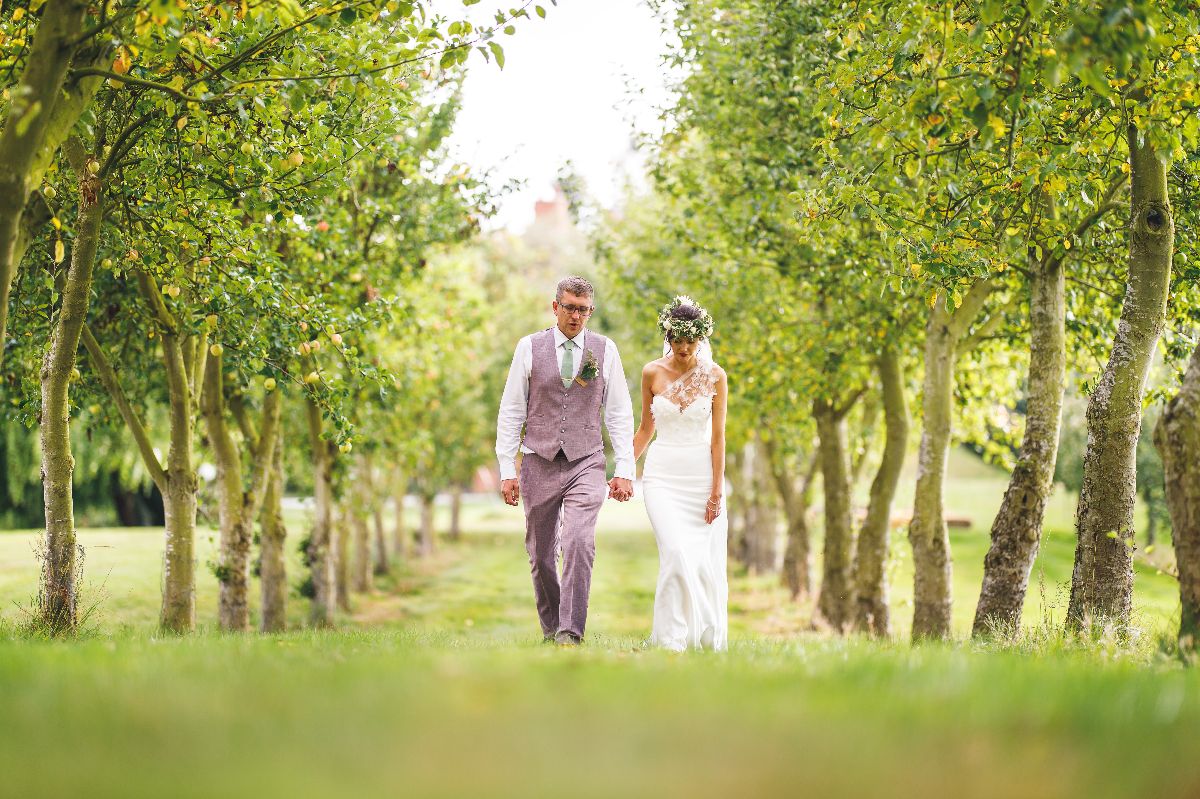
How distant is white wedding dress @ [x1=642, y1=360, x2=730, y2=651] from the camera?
7.95 meters

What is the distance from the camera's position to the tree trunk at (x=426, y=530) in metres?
36.0

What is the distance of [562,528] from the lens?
8.02 m

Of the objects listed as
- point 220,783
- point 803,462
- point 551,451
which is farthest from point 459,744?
point 803,462

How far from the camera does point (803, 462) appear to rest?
2848 centimetres

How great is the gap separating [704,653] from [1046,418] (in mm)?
5025

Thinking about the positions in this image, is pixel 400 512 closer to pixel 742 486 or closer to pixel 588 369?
pixel 742 486

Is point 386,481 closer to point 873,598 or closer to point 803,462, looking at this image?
point 803,462

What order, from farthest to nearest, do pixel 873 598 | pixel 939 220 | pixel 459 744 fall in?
pixel 873 598 → pixel 939 220 → pixel 459 744

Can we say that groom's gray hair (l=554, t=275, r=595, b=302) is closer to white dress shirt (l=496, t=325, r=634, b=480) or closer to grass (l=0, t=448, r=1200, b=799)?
white dress shirt (l=496, t=325, r=634, b=480)

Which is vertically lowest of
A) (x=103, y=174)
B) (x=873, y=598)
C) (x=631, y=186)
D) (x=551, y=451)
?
(x=873, y=598)

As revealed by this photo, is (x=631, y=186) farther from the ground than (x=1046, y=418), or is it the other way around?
(x=631, y=186)

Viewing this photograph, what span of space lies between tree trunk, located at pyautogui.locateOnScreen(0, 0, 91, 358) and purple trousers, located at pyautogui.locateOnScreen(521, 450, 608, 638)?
391 centimetres

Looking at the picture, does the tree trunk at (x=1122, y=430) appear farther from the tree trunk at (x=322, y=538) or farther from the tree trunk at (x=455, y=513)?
the tree trunk at (x=455, y=513)

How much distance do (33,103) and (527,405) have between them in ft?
13.1
